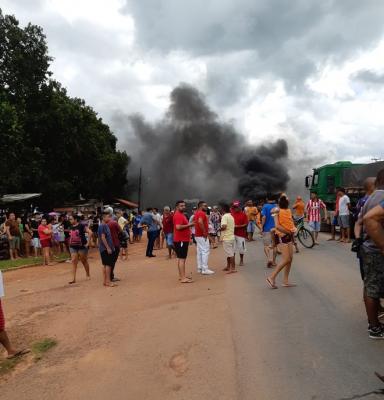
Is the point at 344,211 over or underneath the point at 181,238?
over

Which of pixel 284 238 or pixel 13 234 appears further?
Answer: pixel 13 234

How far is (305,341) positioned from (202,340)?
108 cm

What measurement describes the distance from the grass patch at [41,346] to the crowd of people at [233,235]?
0.22 meters

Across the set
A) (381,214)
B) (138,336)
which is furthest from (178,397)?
(381,214)

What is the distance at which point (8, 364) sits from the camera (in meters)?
5.12

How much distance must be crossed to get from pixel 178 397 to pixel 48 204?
3231 cm

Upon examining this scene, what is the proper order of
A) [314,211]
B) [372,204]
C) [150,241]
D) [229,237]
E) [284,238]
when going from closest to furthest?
[372,204], [284,238], [229,237], [314,211], [150,241]

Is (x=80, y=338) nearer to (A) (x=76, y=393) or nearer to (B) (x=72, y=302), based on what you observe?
(A) (x=76, y=393)

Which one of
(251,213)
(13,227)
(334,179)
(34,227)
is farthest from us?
(334,179)

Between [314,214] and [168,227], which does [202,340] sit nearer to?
[168,227]

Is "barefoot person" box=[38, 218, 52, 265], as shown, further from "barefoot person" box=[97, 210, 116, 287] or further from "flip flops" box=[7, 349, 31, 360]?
"flip flops" box=[7, 349, 31, 360]

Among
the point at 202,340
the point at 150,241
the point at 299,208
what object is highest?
the point at 299,208

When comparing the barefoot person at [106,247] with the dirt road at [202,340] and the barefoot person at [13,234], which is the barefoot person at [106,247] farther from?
the barefoot person at [13,234]

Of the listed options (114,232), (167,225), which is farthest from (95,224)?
(114,232)
